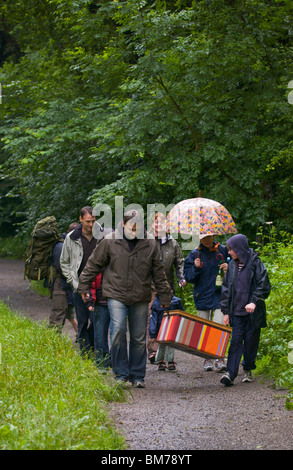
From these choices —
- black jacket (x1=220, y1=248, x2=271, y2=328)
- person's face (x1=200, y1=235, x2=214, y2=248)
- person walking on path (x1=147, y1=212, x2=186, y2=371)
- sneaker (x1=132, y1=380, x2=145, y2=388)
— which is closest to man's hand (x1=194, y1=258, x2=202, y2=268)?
person's face (x1=200, y1=235, x2=214, y2=248)

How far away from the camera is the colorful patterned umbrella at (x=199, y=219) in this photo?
27.8ft

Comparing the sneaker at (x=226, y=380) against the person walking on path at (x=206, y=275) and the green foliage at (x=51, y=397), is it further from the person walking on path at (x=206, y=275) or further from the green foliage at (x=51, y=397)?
the green foliage at (x=51, y=397)

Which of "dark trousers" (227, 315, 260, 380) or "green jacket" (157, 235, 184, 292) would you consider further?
"green jacket" (157, 235, 184, 292)

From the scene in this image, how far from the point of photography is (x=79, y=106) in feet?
49.9

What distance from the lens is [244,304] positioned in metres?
7.57

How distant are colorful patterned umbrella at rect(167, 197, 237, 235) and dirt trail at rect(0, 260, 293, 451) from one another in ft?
5.97

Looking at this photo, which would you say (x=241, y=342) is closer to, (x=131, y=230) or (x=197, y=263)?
(x=197, y=263)

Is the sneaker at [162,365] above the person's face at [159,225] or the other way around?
the other way around

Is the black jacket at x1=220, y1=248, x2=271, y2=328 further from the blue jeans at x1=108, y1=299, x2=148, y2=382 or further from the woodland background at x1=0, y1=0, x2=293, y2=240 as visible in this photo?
the woodland background at x1=0, y1=0, x2=293, y2=240

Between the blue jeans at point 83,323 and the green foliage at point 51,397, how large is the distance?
0.34 meters

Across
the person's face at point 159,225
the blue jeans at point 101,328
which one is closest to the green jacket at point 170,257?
the person's face at point 159,225

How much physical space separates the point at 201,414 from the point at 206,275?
2.69 metres

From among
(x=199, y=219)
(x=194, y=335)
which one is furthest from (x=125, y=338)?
(x=199, y=219)

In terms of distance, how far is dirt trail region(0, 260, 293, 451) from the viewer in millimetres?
5227
